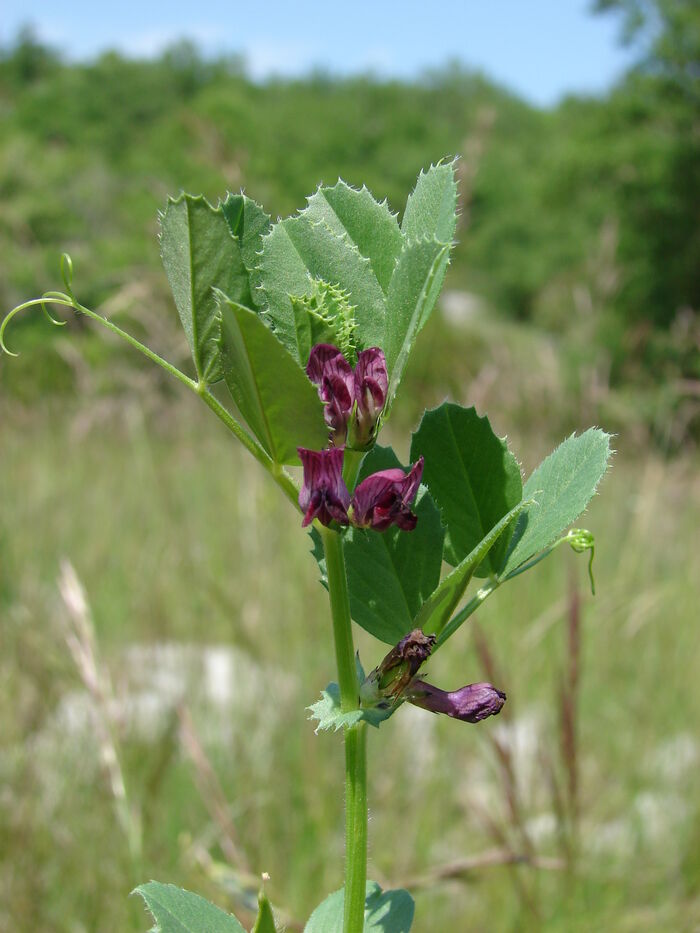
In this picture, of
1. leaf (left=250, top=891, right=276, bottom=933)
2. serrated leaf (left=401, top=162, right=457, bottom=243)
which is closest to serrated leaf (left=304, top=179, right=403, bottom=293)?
serrated leaf (left=401, top=162, right=457, bottom=243)

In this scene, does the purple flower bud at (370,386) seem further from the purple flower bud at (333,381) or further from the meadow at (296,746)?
the meadow at (296,746)

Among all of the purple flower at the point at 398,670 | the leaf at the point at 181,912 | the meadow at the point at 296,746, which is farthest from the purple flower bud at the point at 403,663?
the meadow at the point at 296,746

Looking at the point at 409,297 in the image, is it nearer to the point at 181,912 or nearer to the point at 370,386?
the point at 370,386

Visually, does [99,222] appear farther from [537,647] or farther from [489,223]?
[489,223]

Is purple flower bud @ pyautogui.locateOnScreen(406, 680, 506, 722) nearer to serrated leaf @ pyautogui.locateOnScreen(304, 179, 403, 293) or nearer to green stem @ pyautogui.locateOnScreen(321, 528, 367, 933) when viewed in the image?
green stem @ pyautogui.locateOnScreen(321, 528, 367, 933)

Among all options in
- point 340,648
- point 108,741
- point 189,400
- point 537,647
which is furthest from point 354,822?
point 189,400

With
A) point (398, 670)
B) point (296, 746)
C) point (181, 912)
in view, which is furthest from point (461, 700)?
point (296, 746)
